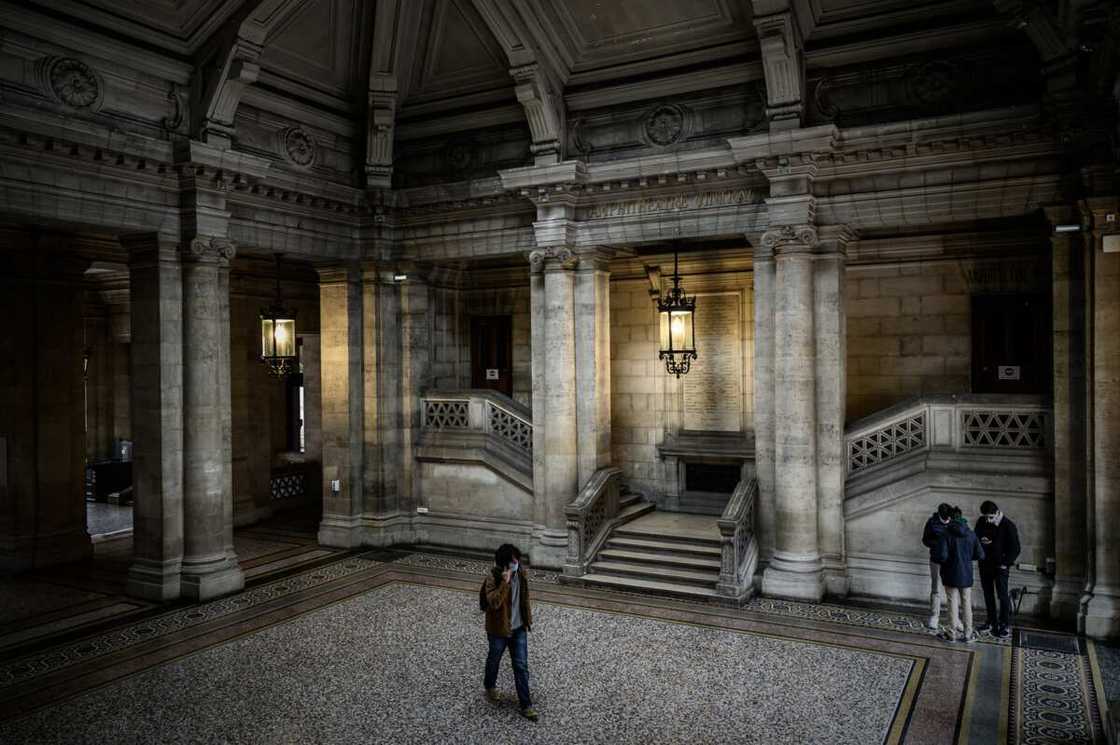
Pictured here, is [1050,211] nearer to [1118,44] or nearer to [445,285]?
[1118,44]

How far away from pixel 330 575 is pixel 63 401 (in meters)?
5.72

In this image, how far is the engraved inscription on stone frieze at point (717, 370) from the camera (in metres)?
14.6

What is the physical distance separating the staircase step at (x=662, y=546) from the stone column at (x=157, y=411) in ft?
21.5

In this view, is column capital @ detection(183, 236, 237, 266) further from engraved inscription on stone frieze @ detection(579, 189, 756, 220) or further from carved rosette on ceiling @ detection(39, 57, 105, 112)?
engraved inscription on stone frieze @ detection(579, 189, 756, 220)

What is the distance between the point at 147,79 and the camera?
36.1 feet

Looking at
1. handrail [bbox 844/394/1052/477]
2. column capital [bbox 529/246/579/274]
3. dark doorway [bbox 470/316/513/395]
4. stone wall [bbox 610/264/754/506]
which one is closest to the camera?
handrail [bbox 844/394/1052/477]

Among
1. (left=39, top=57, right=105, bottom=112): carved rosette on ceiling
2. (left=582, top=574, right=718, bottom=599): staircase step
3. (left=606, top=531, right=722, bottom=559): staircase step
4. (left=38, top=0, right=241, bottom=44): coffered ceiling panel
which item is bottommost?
(left=582, top=574, right=718, bottom=599): staircase step

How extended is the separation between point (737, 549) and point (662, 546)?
1.65 m

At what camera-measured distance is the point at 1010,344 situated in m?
12.4

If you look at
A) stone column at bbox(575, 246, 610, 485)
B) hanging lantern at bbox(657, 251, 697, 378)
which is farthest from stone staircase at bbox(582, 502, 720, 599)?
hanging lantern at bbox(657, 251, 697, 378)

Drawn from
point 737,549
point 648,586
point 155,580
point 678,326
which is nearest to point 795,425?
point 737,549

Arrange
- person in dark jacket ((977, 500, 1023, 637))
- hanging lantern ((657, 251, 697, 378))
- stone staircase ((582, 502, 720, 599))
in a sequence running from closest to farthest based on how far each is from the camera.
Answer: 1. person in dark jacket ((977, 500, 1023, 637))
2. stone staircase ((582, 502, 720, 599))
3. hanging lantern ((657, 251, 697, 378))

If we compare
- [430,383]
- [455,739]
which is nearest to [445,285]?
[430,383]

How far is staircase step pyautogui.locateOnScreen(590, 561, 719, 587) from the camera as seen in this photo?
11.4 metres
